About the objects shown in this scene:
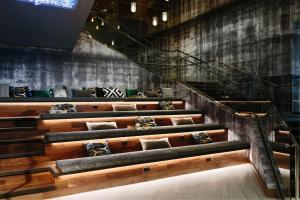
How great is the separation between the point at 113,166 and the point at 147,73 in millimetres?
4751

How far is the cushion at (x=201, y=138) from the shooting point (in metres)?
5.08

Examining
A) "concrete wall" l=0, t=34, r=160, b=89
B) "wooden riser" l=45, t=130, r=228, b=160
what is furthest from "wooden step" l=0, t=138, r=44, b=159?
"concrete wall" l=0, t=34, r=160, b=89

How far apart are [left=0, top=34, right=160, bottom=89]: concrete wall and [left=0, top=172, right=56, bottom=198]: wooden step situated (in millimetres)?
3524

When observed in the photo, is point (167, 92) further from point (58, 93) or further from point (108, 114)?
point (58, 93)

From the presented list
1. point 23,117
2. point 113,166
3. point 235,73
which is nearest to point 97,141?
point 113,166

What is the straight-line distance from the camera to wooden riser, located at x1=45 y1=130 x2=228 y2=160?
3.92m

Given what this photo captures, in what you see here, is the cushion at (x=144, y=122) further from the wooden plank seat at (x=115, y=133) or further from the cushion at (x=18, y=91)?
the cushion at (x=18, y=91)

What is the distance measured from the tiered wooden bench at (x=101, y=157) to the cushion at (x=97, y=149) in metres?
0.13

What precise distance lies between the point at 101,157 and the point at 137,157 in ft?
1.69

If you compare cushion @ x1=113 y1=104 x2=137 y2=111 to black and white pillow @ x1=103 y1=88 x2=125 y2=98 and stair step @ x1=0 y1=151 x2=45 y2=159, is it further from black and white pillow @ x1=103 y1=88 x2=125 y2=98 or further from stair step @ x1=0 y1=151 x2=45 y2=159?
stair step @ x1=0 y1=151 x2=45 y2=159

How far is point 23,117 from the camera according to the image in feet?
15.0

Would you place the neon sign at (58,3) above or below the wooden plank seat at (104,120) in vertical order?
above

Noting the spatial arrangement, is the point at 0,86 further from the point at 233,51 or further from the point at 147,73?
the point at 233,51

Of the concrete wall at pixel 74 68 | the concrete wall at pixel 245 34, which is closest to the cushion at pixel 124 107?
the concrete wall at pixel 74 68
